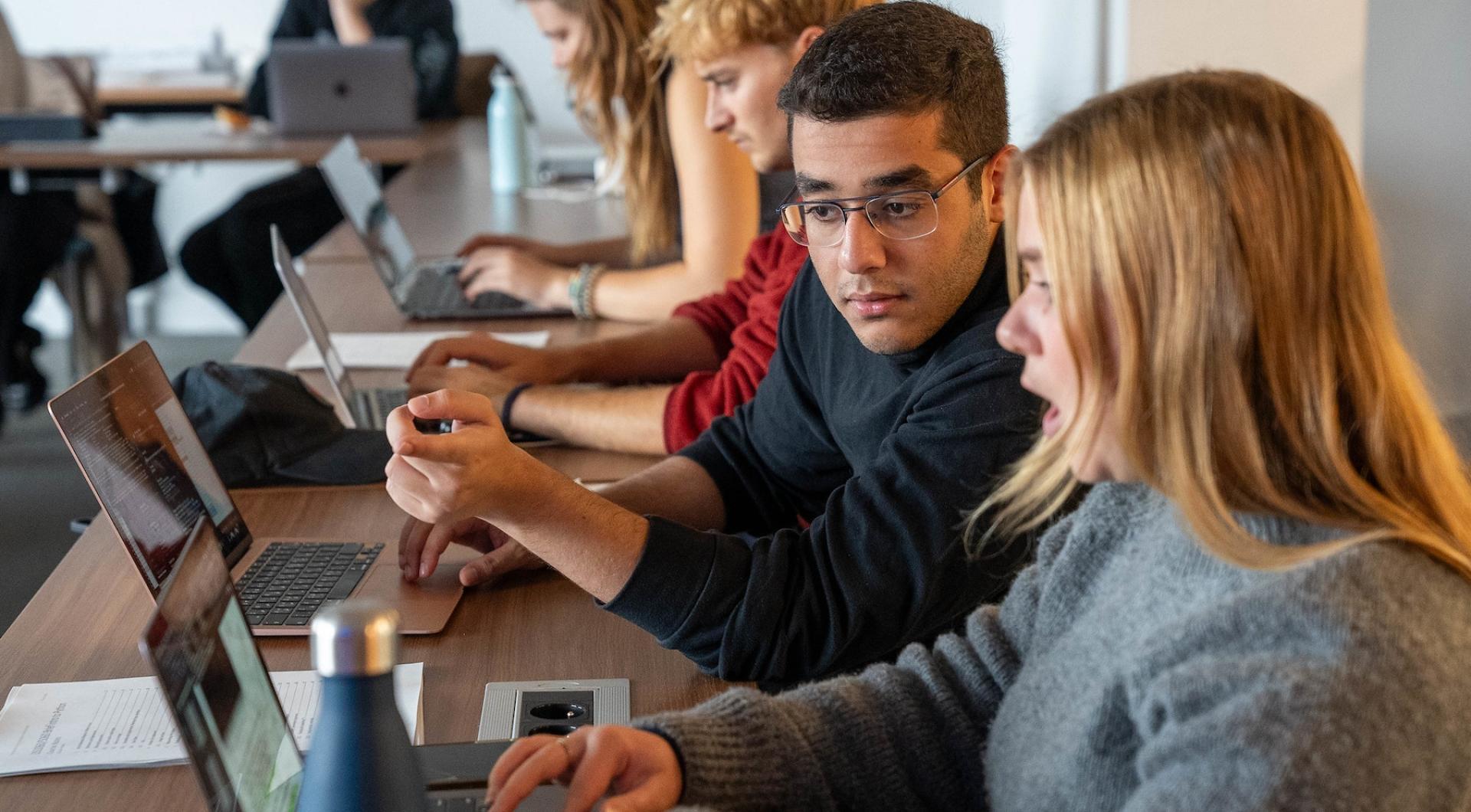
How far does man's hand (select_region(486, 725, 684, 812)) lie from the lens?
838mm

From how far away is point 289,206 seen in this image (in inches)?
155

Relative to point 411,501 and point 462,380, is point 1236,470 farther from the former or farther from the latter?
point 462,380

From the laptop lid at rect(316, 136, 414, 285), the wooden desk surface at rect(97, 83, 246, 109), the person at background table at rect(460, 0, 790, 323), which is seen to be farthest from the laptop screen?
the wooden desk surface at rect(97, 83, 246, 109)

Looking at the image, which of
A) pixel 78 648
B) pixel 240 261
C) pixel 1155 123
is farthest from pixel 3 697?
pixel 240 261

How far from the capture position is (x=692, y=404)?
169 cm

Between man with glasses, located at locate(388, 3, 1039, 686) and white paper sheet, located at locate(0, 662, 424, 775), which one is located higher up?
man with glasses, located at locate(388, 3, 1039, 686)

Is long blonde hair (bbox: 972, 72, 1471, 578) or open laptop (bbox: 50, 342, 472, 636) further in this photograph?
open laptop (bbox: 50, 342, 472, 636)

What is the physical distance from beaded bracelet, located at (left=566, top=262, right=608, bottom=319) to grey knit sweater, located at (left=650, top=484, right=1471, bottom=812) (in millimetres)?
1331

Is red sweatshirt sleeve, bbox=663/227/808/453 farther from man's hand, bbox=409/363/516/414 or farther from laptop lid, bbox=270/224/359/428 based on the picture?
laptop lid, bbox=270/224/359/428

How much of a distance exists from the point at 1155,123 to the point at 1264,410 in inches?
6.2

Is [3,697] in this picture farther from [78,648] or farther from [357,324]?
[357,324]

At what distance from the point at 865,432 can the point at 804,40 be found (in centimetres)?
64

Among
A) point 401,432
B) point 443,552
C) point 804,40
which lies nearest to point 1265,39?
point 804,40

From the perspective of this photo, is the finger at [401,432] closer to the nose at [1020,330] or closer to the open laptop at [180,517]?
the open laptop at [180,517]
